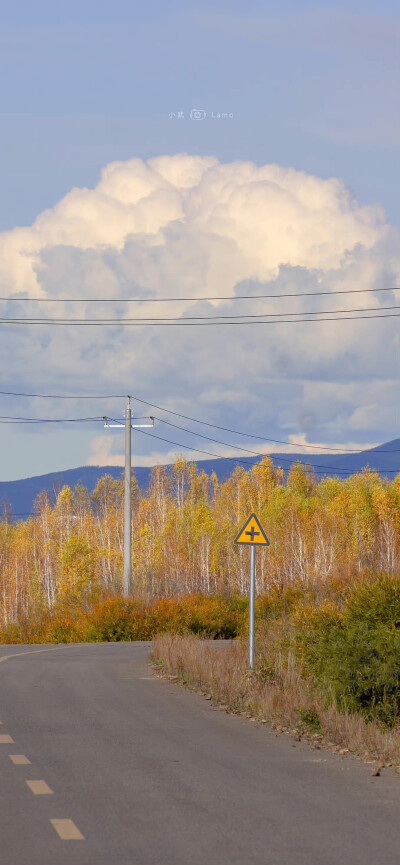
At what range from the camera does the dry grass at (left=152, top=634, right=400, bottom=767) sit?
40.7 feet

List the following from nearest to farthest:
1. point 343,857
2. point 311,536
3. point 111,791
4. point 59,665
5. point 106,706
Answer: point 343,857, point 111,791, point 106,706, point 59,665, point 311,536

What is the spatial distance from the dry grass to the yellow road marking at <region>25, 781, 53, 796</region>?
138 inches

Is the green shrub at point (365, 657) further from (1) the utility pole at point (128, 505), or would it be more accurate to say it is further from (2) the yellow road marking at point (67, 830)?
(1) the utility pole at point (128, 505)

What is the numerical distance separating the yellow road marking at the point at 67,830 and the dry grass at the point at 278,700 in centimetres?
430

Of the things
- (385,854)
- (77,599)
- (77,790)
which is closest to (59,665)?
(77,790)

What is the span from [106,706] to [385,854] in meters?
9.78

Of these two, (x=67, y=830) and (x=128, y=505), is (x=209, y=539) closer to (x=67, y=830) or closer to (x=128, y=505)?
(x=128, y=505)

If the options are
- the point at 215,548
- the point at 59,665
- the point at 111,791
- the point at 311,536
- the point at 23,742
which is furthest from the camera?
the point at 215,548

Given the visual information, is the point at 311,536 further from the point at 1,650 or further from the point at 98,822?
the point at 98,822

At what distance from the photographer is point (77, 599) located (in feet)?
173

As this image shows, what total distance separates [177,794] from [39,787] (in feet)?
3.87

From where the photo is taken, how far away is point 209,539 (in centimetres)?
11919

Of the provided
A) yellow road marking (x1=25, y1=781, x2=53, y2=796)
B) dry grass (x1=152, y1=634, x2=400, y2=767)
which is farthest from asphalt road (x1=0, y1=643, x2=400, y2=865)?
dry grass (x1=152, y1=634, x2=400, y2=767)

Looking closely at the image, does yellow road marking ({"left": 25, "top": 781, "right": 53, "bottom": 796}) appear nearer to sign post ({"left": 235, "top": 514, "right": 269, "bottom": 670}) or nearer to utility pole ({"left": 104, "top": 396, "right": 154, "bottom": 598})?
sign post ({"left": 235, "top": 514, "right": 269, "bottom": 670})
